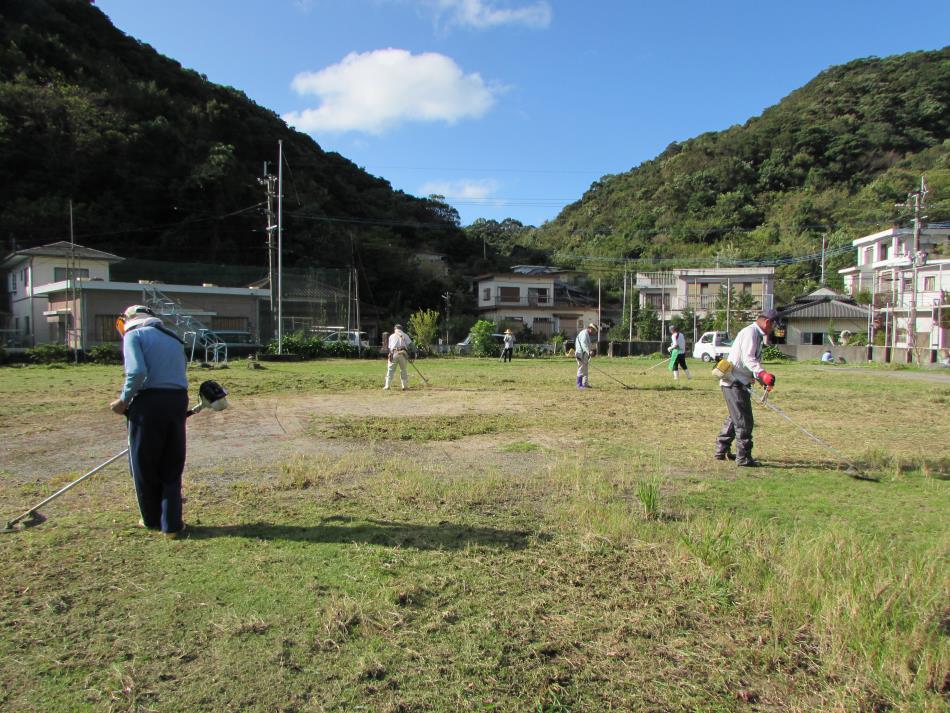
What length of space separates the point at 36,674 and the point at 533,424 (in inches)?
297

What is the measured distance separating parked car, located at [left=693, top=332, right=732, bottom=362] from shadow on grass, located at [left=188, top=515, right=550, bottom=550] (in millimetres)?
25942

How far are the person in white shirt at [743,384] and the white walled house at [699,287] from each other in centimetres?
4040

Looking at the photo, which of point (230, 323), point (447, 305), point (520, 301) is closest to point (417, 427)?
point (230, 323)

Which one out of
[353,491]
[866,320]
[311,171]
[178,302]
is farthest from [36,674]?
[311,171]

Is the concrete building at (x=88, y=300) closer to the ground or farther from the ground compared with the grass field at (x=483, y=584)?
farther from the ground

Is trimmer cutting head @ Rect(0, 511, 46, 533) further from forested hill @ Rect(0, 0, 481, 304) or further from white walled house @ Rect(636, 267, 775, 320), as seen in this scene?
white walled house @ Rect(636, 267, 775, 320)

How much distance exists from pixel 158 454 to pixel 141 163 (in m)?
47.7

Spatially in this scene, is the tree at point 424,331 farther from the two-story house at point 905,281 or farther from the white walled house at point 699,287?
the two-story house at point 905,281

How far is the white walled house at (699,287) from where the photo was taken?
47594 mm

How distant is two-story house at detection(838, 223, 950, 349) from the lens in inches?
1226

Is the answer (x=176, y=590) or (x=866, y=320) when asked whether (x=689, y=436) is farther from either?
(x=866, y=320)

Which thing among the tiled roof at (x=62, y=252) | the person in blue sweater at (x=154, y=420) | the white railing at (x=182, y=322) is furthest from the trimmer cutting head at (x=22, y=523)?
the tiled roof at (x=62, y=252)

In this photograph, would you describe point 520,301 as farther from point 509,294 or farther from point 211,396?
point 211,396

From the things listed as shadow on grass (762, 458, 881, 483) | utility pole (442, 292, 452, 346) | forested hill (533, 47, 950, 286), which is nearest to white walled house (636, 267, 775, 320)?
forested hill (533, 47, 950, 286)
